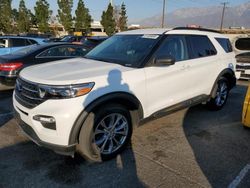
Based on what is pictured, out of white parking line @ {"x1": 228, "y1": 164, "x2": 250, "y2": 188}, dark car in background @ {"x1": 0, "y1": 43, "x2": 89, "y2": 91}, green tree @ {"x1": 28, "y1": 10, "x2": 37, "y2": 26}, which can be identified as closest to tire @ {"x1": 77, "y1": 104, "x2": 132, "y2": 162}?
white parking line @ {"x1": 228, "y1": 164, "x2": 250, "y2": 188}

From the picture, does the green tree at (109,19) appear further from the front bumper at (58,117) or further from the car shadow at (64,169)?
the front bumper at (58,117)

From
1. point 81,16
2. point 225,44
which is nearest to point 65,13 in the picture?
point 81,16

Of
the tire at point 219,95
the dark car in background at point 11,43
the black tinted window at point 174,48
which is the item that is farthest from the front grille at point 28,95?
the dark car in background at point 11,43

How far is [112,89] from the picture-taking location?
3.27m

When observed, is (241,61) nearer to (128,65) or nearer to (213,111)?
(213,111)

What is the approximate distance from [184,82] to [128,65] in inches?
48.7

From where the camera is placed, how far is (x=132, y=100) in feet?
11.5

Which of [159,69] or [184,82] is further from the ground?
[159,69]

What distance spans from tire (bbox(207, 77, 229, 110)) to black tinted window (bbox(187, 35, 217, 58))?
0.76 meters

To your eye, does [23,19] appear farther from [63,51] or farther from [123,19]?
[63,51]

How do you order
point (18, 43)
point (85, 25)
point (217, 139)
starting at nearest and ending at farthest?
point (217, 139), point (18, 43), point (85, 25)

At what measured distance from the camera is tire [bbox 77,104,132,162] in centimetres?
313

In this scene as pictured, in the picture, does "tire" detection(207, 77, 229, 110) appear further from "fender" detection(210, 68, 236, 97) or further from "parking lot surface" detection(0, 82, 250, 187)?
"parking lot surface" detection(0, 82, 250, 187)

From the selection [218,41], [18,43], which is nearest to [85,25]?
[18,43]
